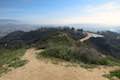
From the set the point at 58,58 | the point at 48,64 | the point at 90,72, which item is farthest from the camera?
the point at 58,58

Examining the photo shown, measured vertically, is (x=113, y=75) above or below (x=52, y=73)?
below

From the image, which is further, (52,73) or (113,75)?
(113,75)

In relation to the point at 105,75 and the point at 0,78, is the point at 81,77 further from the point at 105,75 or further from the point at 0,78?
the point at 0,78

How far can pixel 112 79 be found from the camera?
15898mm

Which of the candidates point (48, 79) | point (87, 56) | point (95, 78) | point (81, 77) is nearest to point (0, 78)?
point (48, 79)

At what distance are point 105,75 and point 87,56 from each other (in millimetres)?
6473

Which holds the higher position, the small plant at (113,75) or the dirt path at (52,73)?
the dirt path at (52,73)

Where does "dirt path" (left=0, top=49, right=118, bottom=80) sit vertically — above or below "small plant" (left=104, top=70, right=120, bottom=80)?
above

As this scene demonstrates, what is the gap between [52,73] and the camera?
1672cm

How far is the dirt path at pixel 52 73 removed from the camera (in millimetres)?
15867

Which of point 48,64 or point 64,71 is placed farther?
point 48,64

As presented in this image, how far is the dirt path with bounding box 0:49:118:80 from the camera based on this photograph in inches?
625

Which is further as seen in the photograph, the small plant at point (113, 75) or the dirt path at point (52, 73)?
the small plant at point (113, 75)

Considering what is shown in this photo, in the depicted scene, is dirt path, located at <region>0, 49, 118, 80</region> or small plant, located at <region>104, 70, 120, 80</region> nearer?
dirt path, located at <region>0, 49, 118, 80</region>
